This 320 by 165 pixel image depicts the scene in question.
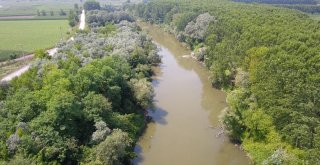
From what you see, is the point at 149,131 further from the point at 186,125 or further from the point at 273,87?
the point at 273,87

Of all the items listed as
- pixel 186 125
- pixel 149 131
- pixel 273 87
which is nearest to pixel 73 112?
pixel 149 131

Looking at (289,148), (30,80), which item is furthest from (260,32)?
(30,80)

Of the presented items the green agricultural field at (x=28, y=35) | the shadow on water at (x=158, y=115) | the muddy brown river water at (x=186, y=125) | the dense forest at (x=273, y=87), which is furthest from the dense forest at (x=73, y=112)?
the green agricultural field at (x=28, y=35)

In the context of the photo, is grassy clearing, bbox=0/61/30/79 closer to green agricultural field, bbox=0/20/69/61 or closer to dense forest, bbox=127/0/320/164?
green agricultural field, bbox=0/20/69/61

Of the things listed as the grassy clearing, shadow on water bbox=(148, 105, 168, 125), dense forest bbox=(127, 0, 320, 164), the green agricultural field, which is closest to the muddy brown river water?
shadow on water bbox=(148, 105, 168, 125)

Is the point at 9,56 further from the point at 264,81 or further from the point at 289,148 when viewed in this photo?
the point at 289,148

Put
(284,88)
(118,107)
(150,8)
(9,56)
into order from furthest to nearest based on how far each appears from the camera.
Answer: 1. (150,8)
2. (9,56)
3. (118,107)
4. (284,88)

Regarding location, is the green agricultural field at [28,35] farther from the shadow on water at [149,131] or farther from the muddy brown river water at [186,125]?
the shadow on water at [149,131]
